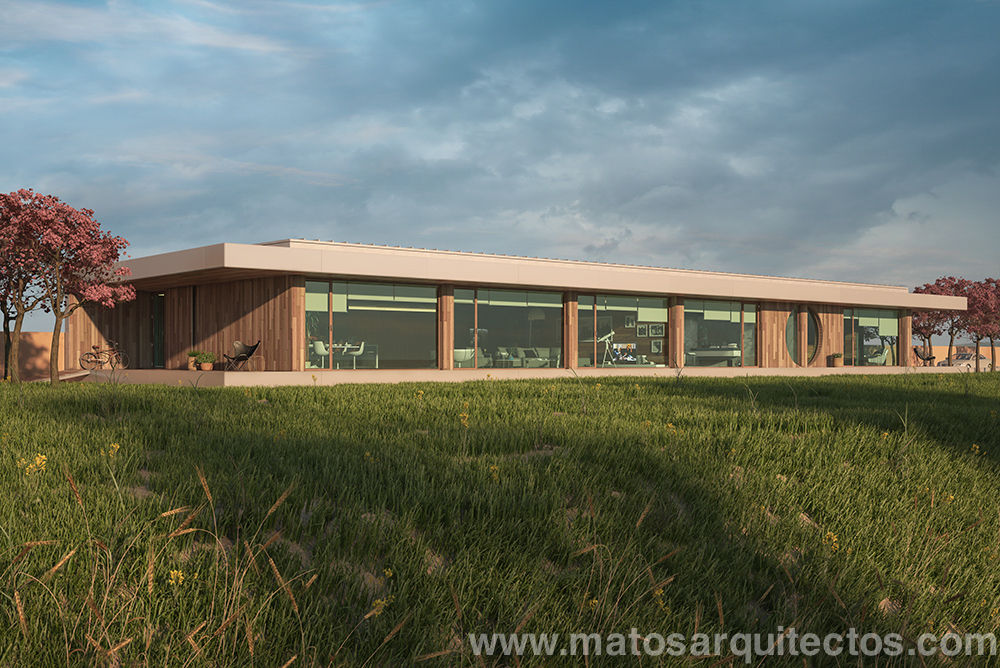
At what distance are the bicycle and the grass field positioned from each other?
671 inches

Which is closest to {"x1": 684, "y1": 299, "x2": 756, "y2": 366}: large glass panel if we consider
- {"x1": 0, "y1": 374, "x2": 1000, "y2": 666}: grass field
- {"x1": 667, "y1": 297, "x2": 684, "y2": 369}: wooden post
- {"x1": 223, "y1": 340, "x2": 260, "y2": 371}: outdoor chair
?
{"x1": 667, "y1": 297, "x2": 684, "y2": 369}: wooden post

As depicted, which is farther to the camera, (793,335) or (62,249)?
(793,335)

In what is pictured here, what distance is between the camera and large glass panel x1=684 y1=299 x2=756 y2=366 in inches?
1061

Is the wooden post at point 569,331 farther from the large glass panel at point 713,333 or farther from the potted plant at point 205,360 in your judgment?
the potted plant at point 205,360

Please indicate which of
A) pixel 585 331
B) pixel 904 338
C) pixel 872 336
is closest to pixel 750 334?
pixel 872 336

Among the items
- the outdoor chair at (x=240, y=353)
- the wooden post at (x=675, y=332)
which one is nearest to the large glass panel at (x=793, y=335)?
the wooden post at (x=675, y=332)

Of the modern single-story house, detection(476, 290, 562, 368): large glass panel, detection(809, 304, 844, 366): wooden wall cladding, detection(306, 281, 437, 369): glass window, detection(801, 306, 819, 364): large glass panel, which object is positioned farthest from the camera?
detection(809, 304, 844, 366): wooden wall cladding

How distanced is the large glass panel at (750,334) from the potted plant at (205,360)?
1878 cm

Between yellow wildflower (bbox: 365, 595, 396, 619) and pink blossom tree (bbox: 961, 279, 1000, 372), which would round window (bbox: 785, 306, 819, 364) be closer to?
pink blossom tree (bbox: 961, 279, 1000, 372)

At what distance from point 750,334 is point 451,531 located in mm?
25990

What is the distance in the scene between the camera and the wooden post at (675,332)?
86.5 ft

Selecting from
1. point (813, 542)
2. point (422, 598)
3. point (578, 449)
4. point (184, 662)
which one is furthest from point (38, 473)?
point (813, 542)

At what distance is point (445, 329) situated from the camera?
21.8 meters

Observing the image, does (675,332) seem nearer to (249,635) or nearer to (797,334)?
(797,334)
